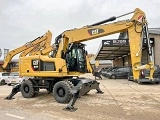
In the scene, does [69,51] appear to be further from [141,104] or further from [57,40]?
[141,104]

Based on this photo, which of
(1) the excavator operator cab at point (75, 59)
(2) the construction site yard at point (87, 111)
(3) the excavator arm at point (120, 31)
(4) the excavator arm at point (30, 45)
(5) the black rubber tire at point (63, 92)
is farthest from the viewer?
(4) the excavator arm at point (30, 45)

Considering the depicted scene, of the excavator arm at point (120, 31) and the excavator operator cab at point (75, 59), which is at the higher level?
the excavator arm at point (120, 31)

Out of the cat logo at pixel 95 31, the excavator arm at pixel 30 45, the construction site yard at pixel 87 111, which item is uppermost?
the excavator arm at pixel 30 45

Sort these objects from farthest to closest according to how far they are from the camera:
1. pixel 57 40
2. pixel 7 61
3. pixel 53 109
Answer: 1. pixel 7 61
2. pixel 57 40
3. pixel 53 109

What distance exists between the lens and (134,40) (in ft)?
37.6

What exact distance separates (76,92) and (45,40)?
14.1 m

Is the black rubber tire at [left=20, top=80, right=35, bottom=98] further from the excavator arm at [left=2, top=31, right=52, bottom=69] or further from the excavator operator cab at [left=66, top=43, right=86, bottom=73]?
the excavator arm at [left=2, top=31, right=52, bottom=69]

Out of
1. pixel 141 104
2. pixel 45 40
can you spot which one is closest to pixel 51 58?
pixel 141 104

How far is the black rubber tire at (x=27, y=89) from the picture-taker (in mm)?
12823

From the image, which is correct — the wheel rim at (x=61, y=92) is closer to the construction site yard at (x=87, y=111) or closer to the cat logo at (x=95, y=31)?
the construction site yard at (x=87, y=111)

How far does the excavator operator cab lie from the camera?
12.6m

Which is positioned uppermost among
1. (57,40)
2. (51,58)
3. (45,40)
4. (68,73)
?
(45,40)

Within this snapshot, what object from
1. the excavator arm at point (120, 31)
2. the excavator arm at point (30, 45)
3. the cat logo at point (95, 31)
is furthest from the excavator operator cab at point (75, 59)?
the excavator arm at point (30, 45)

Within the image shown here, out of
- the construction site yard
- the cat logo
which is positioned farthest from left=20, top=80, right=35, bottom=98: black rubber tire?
the cat logo
